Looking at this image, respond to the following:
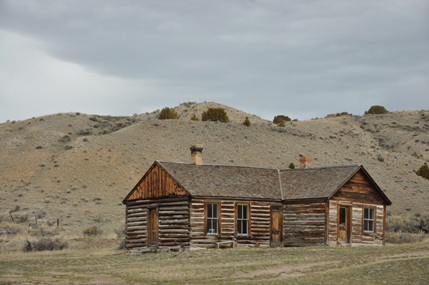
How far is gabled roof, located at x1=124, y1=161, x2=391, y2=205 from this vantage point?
40.5 meters

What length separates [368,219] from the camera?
42125 millimetres

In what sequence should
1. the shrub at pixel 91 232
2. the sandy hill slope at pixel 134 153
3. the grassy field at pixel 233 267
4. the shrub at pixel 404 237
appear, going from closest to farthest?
the grassy field at pixel 233 267 < the shrub at pixel 404 237 < the shrub at pixel 91 232 < the sandy hill slope at pixel 134 153

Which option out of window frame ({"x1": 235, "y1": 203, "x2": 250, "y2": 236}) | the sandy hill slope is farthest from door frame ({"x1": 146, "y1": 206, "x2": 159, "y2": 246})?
the sandy hill slope

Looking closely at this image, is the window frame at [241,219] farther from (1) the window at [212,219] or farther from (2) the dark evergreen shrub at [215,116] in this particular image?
(2) the dark evergreen shrub at [215,116]

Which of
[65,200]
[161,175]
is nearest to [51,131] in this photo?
[65,200]

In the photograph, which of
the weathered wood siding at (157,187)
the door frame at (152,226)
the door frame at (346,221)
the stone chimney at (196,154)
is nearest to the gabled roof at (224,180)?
the weathered wood siding at (157,187)

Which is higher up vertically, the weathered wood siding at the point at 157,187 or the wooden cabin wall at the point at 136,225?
the weathered wood siding at the point at 157,187

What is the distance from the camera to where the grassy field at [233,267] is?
26.1 meters

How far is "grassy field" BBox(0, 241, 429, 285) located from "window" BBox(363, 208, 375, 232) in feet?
14.3

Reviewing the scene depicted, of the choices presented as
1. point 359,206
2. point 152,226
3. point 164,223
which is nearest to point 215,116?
point 152,226

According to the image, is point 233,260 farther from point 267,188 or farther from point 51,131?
point 51,131

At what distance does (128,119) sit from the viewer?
106250 mm

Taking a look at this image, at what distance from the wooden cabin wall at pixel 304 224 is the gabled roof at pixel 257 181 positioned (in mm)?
544

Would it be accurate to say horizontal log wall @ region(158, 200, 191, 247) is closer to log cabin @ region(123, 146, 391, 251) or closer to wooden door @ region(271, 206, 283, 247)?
log cabin @ region(123, 146, 391, 251)
